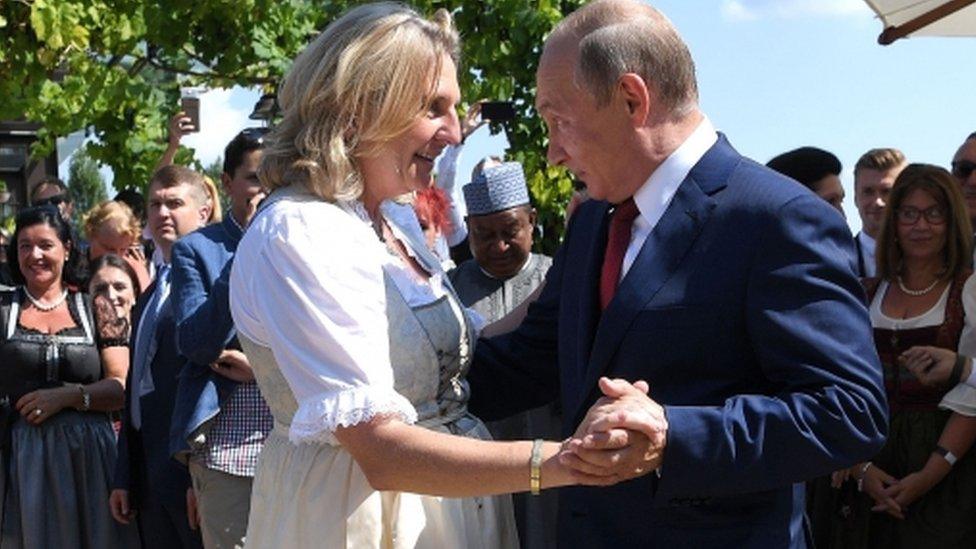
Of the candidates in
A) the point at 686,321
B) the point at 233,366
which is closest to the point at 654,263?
the point at 686,321

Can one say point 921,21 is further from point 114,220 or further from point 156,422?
point 114,220

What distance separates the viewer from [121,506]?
704cm

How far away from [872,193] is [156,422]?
3653 mm

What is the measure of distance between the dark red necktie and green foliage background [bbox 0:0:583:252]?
20.2ft

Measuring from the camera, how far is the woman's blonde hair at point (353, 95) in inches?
131

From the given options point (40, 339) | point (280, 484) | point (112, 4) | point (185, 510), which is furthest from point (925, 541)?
point (112, 4)

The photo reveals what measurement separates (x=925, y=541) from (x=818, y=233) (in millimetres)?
3452

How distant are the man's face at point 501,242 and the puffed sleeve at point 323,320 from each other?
10.2 ft

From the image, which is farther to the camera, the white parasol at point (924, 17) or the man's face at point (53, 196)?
the man's face at point (53, 196)

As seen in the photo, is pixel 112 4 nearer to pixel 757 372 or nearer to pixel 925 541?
pixel 925 541

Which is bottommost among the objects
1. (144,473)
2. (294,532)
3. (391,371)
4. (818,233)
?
(144,473)

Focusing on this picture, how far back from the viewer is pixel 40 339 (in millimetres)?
7727

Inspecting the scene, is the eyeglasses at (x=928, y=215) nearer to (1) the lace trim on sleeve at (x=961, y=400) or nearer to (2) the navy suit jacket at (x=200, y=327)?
(1) the lace trim on sleeve at (x=961, y=400)

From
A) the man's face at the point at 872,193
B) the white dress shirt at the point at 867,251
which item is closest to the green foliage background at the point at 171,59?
the man's face at the point at 872,193
